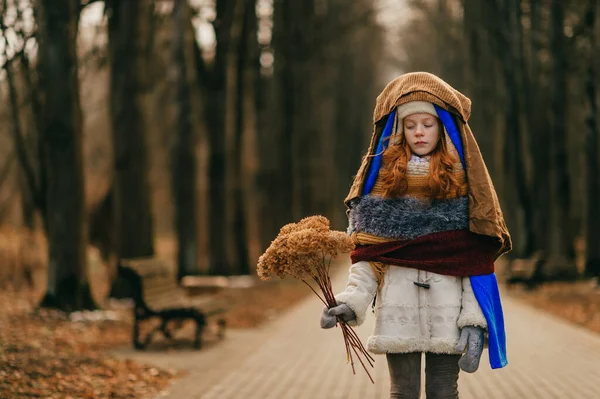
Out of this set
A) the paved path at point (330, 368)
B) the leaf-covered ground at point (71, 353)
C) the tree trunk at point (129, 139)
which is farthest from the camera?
the tree trunk at point (129, 139)

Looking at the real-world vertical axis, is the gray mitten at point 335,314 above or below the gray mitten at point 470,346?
above

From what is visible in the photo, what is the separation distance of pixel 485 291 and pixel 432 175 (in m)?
0.63

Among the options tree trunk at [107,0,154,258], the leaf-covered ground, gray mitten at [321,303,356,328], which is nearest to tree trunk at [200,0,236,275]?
tree trunk at [107,0,154,258]

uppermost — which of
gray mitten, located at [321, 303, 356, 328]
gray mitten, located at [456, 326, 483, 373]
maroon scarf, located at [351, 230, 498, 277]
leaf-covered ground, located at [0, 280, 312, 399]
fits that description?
maroon scarf, located at [351, 230, 498, 277]

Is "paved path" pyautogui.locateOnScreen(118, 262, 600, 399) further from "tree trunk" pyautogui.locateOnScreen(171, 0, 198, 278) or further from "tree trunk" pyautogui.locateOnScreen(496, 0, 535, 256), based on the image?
"tree trunk" pyautogui.locateOnScreen(496, 0, 535, 256)

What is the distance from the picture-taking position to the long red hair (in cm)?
476

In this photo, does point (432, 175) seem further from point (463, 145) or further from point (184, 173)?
point (184, 173)

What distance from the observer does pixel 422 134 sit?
4867 mm

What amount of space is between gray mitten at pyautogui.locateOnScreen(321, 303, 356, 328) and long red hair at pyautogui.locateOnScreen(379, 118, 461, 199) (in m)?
0.61

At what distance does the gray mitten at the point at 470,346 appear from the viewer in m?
4.60

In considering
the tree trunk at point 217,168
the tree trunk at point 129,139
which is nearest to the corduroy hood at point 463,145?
the tree trunk at point 129,139

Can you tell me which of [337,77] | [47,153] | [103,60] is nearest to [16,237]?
[103,60]

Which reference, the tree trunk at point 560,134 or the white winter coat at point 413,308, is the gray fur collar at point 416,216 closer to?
the white winter coat at point 413,308

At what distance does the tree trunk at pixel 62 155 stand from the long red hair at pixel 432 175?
8.94 m
